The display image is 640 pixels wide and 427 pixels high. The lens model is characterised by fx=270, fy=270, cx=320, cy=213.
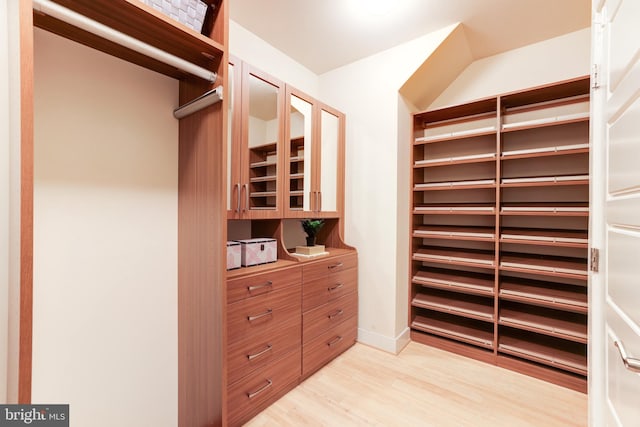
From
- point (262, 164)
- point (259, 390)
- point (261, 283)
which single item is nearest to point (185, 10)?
point (262, 164)

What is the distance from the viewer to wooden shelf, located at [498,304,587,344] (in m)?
1.87

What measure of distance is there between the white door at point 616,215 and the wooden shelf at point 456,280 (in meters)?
1.06

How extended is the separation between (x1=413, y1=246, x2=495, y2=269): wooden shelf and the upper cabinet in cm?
145

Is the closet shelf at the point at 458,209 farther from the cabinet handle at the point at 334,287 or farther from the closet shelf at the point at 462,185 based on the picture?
the cabinet handle at the point at 334,287

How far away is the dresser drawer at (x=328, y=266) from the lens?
193 cm

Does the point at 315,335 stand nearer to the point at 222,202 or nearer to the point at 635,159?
the point at 222,202

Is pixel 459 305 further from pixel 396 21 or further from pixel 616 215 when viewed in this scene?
pixel 396 21

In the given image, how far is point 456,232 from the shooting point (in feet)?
7.68

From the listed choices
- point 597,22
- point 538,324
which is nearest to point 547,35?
point 597,22

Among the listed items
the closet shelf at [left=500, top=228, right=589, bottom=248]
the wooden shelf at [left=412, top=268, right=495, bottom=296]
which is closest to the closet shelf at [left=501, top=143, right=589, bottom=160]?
the closet shelf at [left=500, top=228, right=589, bottom=248]

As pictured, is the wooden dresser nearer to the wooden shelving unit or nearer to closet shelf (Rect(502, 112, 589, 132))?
the wooden shelving unit

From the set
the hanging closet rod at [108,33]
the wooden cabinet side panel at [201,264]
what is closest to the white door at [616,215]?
the wooden cabinet side panel at [201,264]

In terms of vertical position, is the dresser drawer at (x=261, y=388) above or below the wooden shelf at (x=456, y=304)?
below

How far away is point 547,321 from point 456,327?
0.65 metres
